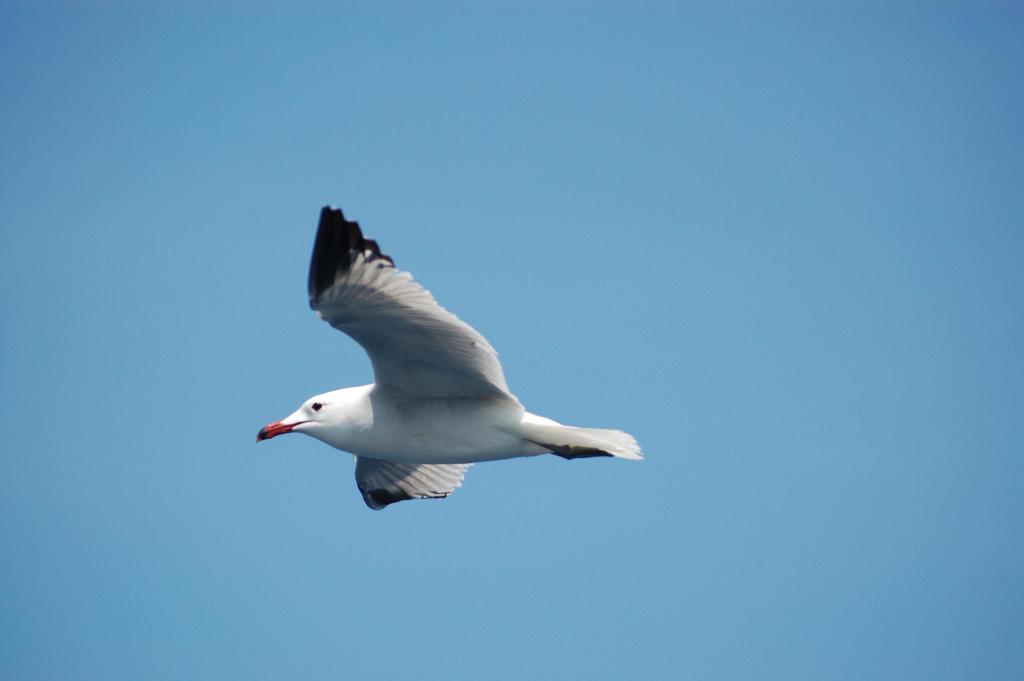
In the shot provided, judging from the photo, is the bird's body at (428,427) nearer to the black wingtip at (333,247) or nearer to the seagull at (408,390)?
the seagull at (408,390)

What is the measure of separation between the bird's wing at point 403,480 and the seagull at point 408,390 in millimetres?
1853

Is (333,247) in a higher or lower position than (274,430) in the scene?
higher

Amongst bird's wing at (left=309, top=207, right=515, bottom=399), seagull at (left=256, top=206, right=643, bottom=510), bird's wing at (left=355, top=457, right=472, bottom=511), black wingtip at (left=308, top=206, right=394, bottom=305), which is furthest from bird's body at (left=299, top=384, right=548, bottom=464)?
bird's wing at (left=355, top=457, right=472, bottom=511)

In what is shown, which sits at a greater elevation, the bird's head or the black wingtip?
the black wingtip

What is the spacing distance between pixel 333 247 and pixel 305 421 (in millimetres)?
2244

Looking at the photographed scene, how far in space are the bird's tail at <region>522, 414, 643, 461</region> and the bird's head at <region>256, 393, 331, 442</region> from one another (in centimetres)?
173

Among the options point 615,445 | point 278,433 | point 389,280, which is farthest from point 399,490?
point 389,280

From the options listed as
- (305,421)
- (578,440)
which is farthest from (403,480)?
(578,440)

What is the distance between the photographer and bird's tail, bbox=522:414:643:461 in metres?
10.4

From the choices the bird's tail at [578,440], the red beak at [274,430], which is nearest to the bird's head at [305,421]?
the red beak at [274,430]

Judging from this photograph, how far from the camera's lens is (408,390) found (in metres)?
10.6

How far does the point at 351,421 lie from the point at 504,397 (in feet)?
4.32

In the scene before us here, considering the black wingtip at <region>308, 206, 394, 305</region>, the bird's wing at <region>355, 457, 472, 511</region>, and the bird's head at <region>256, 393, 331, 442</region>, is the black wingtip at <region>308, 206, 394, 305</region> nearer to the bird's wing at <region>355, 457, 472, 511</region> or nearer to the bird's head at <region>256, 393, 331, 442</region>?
the bird's head at <region>256, 393, 331, 442</region>

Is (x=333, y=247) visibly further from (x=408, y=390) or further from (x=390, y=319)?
(x=408, y=390)
